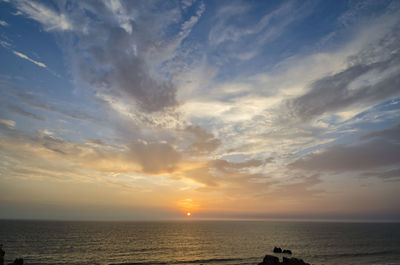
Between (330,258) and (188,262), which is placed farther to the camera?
(330,258)

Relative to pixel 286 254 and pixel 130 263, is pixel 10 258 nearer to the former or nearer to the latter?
pixel 130 263

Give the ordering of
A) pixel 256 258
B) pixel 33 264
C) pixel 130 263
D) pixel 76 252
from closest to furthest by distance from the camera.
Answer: pixel 33 264
pixel 130 263
pixel 256 258
pixel 76 252

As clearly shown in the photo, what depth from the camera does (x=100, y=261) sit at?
57.0 m

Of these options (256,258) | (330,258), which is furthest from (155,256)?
(330,258)

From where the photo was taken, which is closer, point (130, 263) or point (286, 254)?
point (130, 263)

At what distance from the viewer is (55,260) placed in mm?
56594

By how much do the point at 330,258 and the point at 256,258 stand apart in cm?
2171

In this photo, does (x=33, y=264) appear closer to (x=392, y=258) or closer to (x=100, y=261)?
(x=100, y=261)

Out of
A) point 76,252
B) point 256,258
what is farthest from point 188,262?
point 76,252

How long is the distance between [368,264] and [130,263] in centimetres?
6081

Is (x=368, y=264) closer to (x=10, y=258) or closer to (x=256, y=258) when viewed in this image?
(x=256, y=258)

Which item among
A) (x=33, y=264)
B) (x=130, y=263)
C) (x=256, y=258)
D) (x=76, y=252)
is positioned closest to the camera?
(x=33, y=264)

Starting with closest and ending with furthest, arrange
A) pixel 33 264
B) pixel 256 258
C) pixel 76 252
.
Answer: pixel 33 264 < pixel 256 258 < pixel 76 252

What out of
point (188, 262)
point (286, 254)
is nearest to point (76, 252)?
point (188, 262)
